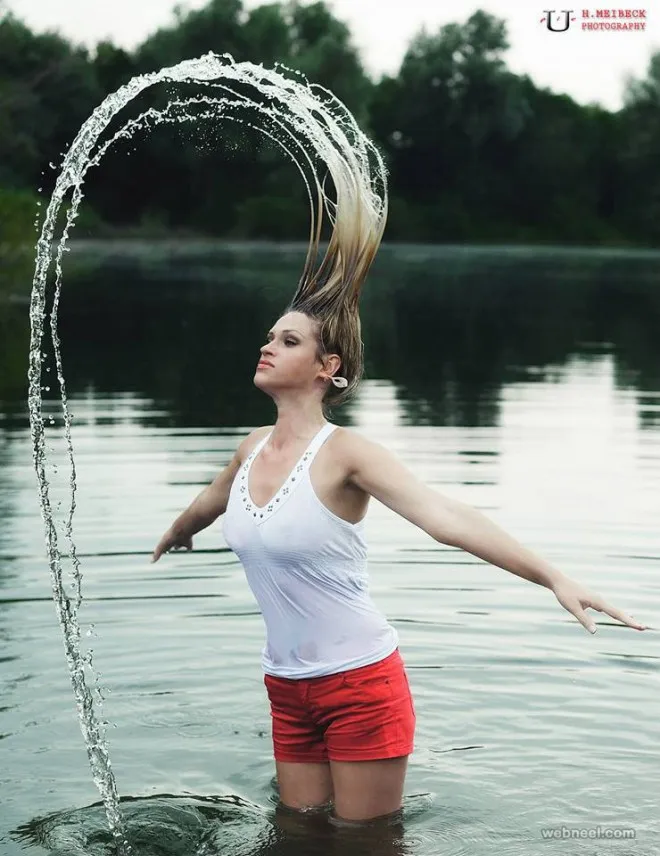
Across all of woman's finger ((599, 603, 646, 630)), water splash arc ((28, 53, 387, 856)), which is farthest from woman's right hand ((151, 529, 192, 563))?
woman's finger ((599, 603, 646, 630))

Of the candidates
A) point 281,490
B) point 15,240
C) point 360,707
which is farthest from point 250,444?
point 15,240

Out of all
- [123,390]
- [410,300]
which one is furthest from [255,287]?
[123,390]

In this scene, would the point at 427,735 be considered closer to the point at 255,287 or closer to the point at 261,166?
the point at 255,287

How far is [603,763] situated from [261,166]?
243 feet

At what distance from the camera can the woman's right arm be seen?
604 cm

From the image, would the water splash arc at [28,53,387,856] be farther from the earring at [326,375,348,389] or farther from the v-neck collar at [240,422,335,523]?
the v-neck collar at [240,422,335,523]

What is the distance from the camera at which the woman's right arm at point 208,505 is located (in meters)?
6.04

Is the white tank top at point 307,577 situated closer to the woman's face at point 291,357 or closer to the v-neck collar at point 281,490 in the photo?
the v-neck collar at point 281,490

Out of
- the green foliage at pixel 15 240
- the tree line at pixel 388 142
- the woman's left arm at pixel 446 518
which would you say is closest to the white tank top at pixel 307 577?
the woman's left arm at pixel 446 518

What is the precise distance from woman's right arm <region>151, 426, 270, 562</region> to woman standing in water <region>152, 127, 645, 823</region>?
0.05m

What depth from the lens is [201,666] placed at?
8.42m

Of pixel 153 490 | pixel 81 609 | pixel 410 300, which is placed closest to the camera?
pixel 81 609

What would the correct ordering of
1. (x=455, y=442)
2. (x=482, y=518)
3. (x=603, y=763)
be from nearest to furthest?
(x=482, y=518)
(x=603, y=763)
(x=455, y=442)

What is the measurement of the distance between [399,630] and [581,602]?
157 inches
